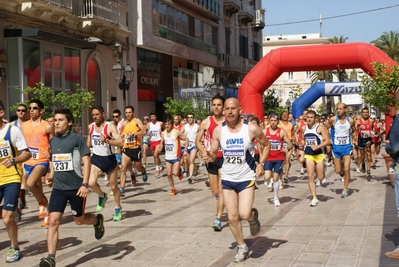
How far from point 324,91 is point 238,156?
23.8m

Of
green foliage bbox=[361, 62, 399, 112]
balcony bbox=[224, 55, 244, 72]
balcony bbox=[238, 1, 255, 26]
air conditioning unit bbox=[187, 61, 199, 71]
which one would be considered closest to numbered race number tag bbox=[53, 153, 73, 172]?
green foliage bbox=[361, 62, 399, 112]

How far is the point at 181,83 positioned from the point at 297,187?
2098 cm

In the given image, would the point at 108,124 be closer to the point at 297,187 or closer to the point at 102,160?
the point at 102,160

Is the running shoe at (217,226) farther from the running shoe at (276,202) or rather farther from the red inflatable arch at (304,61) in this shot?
the red inflatable arch at (304,61)

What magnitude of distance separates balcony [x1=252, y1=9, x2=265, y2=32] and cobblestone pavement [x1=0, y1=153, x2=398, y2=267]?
125 ft

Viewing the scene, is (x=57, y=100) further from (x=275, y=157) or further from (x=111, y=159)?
(x=275, y=157)

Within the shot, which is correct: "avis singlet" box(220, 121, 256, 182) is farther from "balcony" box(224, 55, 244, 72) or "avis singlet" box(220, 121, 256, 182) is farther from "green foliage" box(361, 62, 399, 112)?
"balcony" box(224, 55, 244, 72)

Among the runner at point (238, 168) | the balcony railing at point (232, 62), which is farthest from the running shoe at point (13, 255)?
the balcony railing at point (232, 62)

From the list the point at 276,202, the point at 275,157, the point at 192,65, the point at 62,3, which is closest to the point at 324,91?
the point at 192,65

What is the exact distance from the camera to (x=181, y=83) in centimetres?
3481

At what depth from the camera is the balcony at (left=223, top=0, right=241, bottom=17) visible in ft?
138

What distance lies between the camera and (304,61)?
21906mm

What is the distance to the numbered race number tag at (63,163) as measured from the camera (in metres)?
6.76

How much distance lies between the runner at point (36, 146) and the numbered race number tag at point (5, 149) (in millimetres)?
1954
